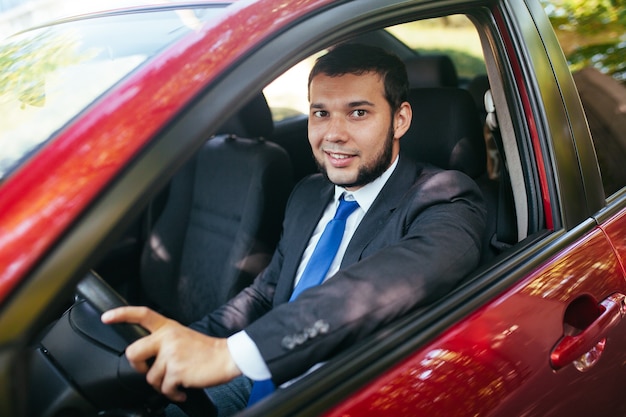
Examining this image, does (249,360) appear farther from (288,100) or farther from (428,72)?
(288,100)

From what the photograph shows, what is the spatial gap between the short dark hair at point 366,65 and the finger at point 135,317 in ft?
3.35

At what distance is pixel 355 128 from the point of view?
6.21 ft

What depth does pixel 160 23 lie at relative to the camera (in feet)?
4.47

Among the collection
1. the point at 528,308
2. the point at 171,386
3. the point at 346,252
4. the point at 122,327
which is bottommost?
the point at 528,308

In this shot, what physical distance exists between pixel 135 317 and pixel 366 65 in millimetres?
1092

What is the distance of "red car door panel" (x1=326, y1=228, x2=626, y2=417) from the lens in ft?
3.62

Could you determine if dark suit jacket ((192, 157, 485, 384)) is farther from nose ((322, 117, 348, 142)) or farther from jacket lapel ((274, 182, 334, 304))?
nose ((322, 117, 348, 142))

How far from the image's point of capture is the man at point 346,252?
1.16 metres

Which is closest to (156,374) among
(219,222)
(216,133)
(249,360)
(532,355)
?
(249,360)

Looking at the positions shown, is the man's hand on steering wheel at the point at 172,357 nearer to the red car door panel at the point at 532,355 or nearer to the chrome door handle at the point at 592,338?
the red car door panel at the point at 532,355

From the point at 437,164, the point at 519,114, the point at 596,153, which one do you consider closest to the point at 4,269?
the point at 519,114

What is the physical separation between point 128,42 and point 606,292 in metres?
1.22

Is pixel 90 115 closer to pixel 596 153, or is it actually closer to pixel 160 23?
pixel 160 23

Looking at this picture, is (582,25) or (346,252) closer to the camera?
(346,252)
